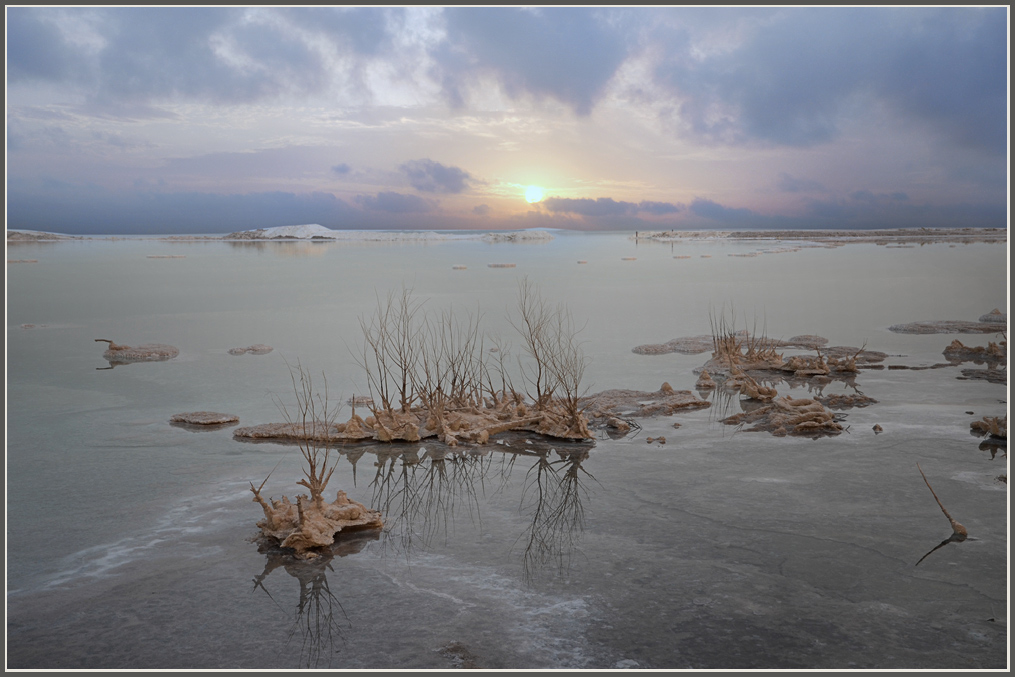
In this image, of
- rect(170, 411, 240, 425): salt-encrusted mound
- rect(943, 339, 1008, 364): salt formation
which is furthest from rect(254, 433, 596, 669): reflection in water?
rect(943, 339, 1008, 364): salt formation

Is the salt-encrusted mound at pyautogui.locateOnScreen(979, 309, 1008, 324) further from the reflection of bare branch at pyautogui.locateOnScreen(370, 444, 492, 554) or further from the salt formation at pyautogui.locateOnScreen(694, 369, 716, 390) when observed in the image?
the reflection of bare branch at pyautogui.locateOnScreen(370, 444, 492, 554)

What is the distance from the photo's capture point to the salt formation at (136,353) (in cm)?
1036

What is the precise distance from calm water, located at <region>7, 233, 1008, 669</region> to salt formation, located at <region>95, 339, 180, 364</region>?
75cm

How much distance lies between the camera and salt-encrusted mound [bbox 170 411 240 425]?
6918 mm

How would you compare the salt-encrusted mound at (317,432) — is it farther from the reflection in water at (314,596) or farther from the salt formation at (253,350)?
the salt formation at (253,350)

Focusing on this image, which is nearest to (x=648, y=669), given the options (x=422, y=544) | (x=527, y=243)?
(x=422, y=544)

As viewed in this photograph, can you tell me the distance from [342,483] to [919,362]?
24.1 feet

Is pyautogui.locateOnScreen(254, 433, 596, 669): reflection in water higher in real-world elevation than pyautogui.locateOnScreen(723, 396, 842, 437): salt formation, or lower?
lower

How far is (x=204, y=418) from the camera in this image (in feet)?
22.9

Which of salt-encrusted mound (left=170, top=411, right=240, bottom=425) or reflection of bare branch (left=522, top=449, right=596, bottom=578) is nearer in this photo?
reflection of bare branch (left=522, top=449, right=596, bottom=578)

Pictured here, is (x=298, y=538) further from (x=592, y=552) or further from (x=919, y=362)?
(x=919, y=362)

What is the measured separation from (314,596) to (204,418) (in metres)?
3.72

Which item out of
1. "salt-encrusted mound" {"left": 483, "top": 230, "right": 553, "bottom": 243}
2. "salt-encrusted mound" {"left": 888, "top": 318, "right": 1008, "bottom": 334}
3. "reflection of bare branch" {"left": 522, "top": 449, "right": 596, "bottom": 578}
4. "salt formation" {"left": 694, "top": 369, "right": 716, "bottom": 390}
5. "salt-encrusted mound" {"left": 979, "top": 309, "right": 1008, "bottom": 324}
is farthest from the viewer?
"salt-encrusted mound" {"left": 483, "top": 230, "right": 553, "bottom": 243}

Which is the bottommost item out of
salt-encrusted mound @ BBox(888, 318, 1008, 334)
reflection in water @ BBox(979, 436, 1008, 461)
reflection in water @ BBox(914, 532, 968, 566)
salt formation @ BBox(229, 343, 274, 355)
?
reflection in water @ BBox(914, 532, 968, 566)
